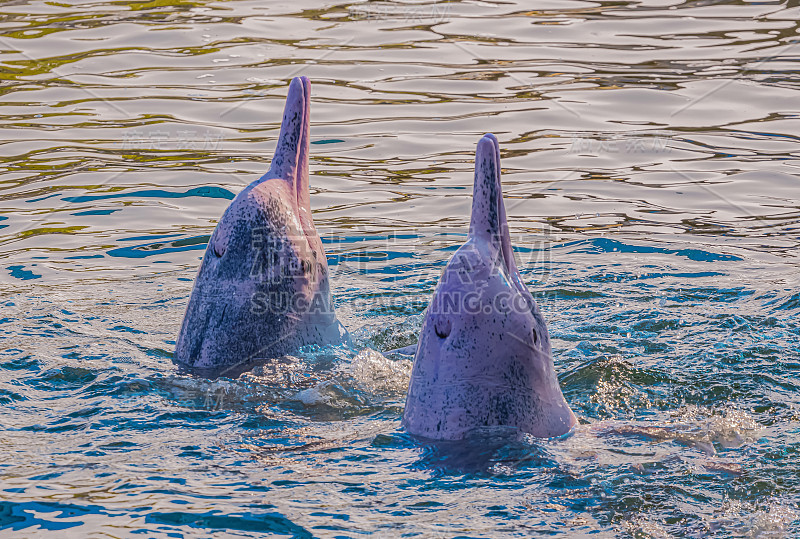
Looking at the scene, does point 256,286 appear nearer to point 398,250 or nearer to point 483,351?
point 483,351

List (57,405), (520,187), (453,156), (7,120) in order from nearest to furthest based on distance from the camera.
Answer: (57,405), (520,187), (453,156), (7,120)

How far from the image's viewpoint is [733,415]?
5.91 metres

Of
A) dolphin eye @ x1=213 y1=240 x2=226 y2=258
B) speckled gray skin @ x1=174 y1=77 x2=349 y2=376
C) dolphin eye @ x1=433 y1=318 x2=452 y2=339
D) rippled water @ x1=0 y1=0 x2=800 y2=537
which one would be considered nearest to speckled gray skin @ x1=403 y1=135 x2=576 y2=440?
dolphin eye @ x1=433 y1=318 x2=452 y2=339

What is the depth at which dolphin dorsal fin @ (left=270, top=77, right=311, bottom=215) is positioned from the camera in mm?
6676

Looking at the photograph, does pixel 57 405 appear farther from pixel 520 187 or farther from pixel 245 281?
pixel 520 187

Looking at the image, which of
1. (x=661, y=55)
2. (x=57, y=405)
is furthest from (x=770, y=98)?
(x=57, y=405)

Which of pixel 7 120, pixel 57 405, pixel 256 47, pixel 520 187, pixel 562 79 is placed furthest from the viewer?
pixel 256 47

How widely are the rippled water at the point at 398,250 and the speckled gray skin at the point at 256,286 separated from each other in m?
0.20

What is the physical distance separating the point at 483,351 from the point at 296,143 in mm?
2316

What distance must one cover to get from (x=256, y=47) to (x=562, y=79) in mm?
4861

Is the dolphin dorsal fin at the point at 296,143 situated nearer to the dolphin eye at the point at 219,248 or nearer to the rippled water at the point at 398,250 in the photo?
the dolphin eye at the point at 219,248

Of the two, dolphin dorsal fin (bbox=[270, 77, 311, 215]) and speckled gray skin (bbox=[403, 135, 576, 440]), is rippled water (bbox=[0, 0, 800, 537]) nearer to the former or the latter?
speckled gray skin (bbox=[403, 135, 576, 440])

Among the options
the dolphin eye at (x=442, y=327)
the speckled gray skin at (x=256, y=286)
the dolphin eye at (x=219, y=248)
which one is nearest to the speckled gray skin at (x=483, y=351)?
the dolphin eye at (x=442, y=327)

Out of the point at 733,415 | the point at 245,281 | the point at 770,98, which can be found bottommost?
the point at 733,415
